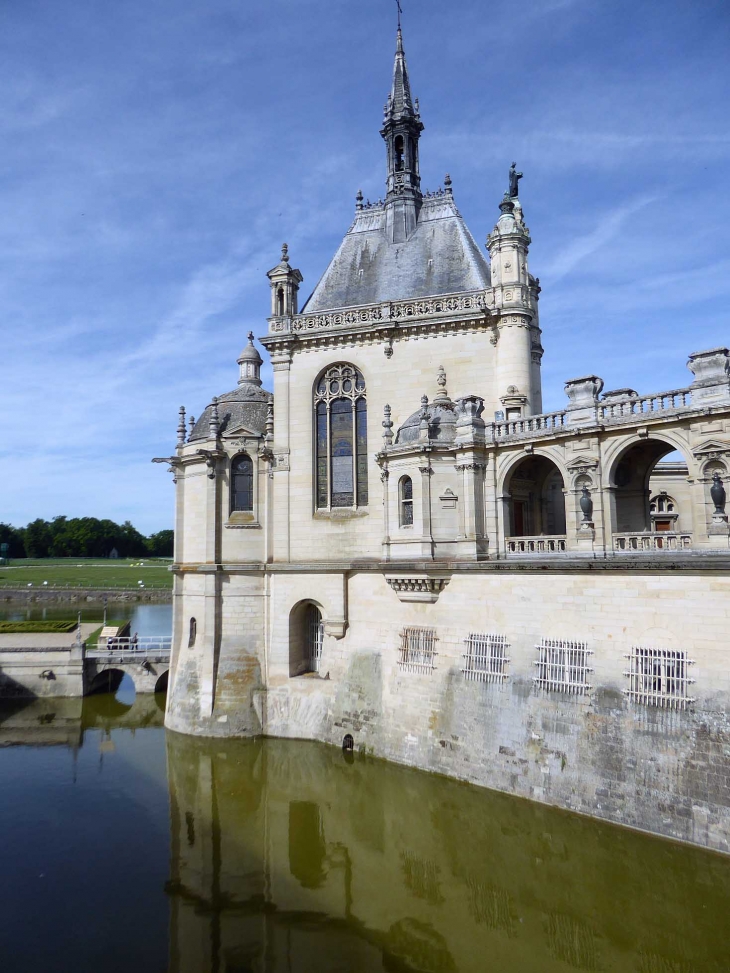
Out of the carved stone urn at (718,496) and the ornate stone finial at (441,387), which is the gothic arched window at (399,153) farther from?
the carved stone urn at (718,496)

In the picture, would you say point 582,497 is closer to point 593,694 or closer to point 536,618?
point 536,618

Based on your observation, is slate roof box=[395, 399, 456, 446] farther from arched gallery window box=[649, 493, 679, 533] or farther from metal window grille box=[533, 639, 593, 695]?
arched gallery window box=[649, 493, 679, 533]

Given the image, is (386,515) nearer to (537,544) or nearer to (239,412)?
(537,544)

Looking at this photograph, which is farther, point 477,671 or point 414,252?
point 414,252

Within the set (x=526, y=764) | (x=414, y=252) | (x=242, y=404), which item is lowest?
(x=526, y=764)

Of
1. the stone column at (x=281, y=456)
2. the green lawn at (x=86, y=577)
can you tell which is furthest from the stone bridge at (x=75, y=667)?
the green lawn at (x=86, y=577)

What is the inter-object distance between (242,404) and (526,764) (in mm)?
17645

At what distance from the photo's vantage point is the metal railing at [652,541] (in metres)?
16.7

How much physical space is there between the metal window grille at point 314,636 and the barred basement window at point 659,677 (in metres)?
12.9

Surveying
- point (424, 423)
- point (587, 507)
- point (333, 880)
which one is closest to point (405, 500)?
point (424, 423)

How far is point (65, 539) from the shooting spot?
139 m

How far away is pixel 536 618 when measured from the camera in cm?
1870

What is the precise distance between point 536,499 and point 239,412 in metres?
12.6

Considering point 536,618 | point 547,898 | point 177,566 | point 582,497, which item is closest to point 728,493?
point 582,497
